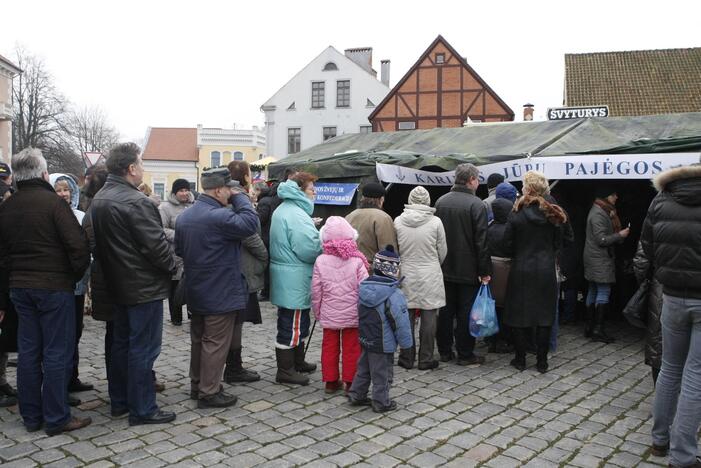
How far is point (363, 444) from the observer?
3828 mm

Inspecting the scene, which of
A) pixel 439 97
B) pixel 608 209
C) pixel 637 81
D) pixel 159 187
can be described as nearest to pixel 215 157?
pixel 159 187

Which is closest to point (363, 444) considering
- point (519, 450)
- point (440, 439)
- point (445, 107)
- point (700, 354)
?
point (440, 439)

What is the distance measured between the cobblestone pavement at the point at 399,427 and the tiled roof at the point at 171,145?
58135 mm

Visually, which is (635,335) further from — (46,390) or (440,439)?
(46,390)

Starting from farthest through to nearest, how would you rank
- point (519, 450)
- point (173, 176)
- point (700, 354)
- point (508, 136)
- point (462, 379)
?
point (173, 176) → point (508, 136) → point (462, 379) → point (519, 450) → point (700, 354)

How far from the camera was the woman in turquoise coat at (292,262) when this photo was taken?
4855 mm

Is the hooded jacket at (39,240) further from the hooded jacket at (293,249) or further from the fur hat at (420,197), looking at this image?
the fur hat at (420,197)

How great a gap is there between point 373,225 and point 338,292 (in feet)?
3.73

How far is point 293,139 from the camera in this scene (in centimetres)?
4109

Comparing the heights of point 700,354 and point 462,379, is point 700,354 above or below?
above

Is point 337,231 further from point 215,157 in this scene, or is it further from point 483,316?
point 215,157

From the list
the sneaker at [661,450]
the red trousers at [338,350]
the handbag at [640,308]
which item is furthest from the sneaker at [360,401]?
the handbag at [640,308]

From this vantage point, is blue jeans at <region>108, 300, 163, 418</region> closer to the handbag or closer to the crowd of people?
the crowd of people

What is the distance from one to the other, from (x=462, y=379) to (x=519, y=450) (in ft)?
4.99
